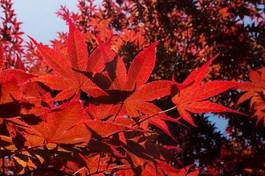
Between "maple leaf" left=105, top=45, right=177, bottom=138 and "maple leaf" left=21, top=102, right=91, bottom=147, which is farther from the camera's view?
"maple leaf" left=105, top=45, right=177, bottom=138

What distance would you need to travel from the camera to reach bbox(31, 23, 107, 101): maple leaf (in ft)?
2.55

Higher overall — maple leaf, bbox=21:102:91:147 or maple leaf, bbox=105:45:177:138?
maple leaf, bbox=105:45:177:138

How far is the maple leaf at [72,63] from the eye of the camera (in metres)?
0.78

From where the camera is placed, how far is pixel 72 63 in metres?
0.78

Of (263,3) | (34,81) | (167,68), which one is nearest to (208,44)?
(167,68)

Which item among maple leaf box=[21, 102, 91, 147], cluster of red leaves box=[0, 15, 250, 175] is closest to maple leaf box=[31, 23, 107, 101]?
cluster of red leaves box=[0, 15, 250, 175]

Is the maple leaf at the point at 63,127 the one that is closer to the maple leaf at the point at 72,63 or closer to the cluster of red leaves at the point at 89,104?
the cluster of red leaves at the point at 89,104

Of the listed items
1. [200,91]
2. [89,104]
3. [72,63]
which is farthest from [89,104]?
[200,91]

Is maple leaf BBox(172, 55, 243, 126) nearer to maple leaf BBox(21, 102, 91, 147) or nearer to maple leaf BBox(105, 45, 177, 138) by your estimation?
maple leaf BBox(105, 45, 177, 138)

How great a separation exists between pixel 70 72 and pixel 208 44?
6.10 meters

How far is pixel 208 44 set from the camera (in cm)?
666

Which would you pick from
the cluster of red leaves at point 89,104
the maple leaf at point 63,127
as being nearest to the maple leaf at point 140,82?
the cluster of red leaves at point 89,104

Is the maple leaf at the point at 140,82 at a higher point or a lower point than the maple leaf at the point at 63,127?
higher

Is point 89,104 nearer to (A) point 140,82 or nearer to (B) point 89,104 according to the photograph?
(B) point 89,104
